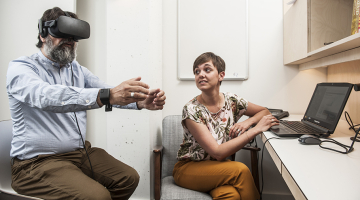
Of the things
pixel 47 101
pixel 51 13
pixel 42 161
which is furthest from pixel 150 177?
pixel 51 13

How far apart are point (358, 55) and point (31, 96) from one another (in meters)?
1.70

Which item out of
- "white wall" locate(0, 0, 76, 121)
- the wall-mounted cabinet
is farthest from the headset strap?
the wall-mounted cabinet

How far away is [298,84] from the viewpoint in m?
2.07

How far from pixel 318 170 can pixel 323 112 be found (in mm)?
700

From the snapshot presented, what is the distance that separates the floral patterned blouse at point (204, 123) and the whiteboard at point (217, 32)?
722 millimetres

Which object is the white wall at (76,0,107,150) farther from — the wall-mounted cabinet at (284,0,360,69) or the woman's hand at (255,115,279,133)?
the wall-mounted cabinet at (284,0,360,69)

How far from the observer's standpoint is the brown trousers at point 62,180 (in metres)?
1.02

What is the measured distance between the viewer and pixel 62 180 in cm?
105

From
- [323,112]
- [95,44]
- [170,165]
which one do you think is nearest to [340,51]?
[323,112]

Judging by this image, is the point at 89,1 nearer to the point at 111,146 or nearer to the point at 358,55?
the point at 111,146

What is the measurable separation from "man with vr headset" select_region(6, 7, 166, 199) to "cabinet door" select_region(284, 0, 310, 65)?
118cm

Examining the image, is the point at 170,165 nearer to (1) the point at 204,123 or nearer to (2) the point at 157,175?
(2) the point at 157,175

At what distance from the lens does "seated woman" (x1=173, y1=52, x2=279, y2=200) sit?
1.16 m

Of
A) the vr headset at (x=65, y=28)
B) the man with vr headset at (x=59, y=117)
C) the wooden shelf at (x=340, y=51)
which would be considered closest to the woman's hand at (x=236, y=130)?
the man with vr headset at (x=59, y=117)
